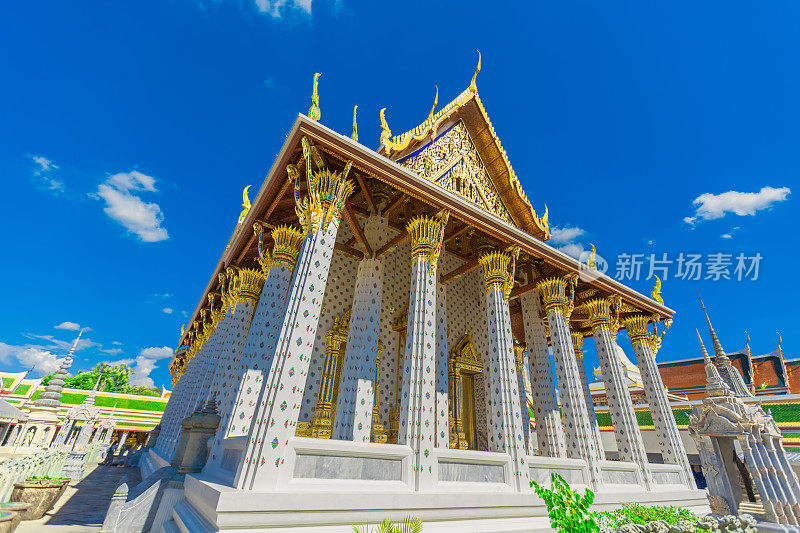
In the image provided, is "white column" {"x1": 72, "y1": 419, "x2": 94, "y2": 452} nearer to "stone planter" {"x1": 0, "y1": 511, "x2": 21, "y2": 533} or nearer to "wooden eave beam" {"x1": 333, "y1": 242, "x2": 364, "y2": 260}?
"stone planter" {"x1": 0, "y1": 511, "x2": 21, "y2": 533}

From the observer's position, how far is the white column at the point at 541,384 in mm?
8914

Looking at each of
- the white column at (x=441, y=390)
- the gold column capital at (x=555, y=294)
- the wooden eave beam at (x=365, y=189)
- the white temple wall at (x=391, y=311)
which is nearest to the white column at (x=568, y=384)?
the gold column capital at (x=555, y=294)

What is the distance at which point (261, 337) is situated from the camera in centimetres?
695

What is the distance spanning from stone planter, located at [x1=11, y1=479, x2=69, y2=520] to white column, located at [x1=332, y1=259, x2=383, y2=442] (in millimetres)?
5395

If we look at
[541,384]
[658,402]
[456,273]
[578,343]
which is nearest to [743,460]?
[658,402]

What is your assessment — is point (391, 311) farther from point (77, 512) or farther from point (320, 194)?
point (77, 512)

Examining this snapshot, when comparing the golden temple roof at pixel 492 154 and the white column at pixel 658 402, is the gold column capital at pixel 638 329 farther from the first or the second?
the golden temple roof at pixel 492 154

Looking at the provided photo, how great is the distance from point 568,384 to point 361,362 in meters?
4.93

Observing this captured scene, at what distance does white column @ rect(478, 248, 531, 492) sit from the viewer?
19.7 feet

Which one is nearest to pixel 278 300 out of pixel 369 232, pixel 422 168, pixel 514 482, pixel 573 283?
pixel 369 232

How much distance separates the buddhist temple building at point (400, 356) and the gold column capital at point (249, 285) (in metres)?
0.04

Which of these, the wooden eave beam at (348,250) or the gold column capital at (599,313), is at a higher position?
the wooden eave beam at (348,250)

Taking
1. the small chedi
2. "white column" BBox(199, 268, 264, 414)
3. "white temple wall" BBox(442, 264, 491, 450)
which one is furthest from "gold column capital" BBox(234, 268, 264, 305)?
the small chedi

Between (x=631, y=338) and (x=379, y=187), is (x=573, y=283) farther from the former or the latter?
(x=379, y=187)
